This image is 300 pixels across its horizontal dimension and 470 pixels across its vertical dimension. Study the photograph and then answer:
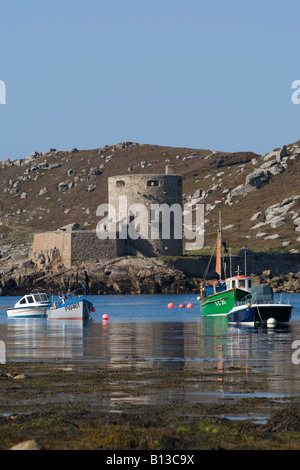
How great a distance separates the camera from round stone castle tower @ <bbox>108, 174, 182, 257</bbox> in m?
92.3

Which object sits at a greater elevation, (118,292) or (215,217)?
(215,217)

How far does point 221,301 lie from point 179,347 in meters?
19.3

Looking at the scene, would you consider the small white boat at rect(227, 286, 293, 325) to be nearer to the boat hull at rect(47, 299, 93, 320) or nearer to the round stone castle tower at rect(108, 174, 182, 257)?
the boat hull at rect(47, 299, 93, 320)

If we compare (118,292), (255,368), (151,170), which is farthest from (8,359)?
(151,170)

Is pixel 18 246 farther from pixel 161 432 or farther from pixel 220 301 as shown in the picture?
pixel 161 432

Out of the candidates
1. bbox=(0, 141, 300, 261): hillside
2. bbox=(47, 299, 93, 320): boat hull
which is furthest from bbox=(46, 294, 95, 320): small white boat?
bbox=(0, 141, 300, 261): hillside

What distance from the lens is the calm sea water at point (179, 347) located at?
1720 cm

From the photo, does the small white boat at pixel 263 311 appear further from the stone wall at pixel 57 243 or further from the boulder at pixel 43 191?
the boulder at pixel 43 191

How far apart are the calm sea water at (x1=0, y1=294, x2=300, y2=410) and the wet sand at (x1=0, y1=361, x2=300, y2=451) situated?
2.29 ft

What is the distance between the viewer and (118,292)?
89062mm

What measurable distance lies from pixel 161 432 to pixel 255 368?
827 centimetres

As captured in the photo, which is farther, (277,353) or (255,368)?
(277,353)

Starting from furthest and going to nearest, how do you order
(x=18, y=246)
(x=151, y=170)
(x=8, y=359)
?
(x=151, y=170), (x=18, y=246), (x=8, y=359)

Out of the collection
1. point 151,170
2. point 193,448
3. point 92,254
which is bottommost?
point 193,448
